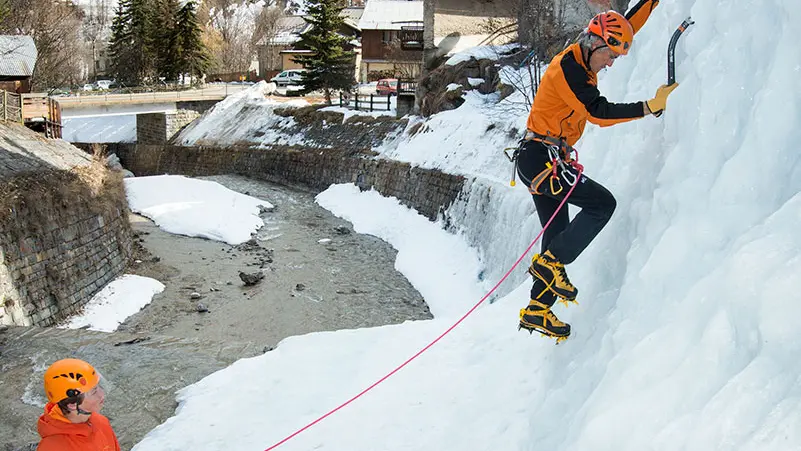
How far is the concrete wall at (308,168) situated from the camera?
2262 cm

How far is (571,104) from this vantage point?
482 centimetres

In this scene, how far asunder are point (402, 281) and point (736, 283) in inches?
582

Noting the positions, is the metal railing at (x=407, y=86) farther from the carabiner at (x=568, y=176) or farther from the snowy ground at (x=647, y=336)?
the carabiner at (x=568, y=176)

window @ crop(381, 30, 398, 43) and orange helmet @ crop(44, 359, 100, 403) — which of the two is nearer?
orange helmet @ crop(44, 359, 100, 403)

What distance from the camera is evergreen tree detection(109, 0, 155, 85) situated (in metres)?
A: 57.6

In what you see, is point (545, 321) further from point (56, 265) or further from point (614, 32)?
point (56, 265)

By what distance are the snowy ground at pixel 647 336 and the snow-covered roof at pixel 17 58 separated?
107 feet

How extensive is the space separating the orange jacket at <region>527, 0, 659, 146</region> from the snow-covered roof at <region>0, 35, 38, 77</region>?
116ft

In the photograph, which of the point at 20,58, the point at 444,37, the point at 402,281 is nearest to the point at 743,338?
the point at 402,281

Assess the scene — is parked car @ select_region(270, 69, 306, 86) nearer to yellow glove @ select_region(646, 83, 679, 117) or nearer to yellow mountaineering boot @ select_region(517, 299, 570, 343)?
yellow mountaineering boot @ select_region(517, 299, 570, 343)

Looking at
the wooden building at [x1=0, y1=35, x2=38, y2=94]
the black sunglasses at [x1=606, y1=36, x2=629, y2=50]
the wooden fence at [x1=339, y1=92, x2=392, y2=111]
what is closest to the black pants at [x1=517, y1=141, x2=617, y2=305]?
the black sunglasses at [x1=606, y1=36, x2=629, y2=50]

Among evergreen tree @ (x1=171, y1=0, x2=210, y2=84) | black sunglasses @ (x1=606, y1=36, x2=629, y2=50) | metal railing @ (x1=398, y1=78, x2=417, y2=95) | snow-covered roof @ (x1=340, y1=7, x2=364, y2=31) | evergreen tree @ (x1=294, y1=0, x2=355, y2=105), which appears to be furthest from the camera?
snow-covered roof @ (x1=340, y1=7, x2=364, y2=31)

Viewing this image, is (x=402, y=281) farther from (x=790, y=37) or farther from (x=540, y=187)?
(x=790, y=37)

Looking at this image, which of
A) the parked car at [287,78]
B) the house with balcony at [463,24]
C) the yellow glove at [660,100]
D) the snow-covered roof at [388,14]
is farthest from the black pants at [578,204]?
the snow-covered roof at [388,14]
